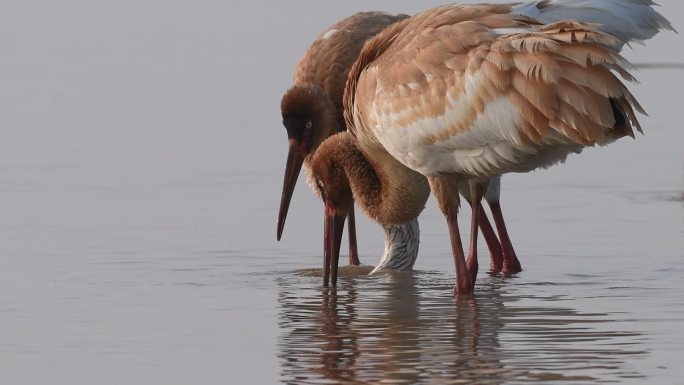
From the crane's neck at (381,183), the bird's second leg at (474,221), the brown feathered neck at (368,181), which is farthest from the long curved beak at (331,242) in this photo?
the bird's second leg at (474,221)

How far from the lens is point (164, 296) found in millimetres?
11828

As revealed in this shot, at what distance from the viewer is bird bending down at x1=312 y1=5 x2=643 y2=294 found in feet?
34.8

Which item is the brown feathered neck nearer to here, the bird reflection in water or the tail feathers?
the bird reflection in water

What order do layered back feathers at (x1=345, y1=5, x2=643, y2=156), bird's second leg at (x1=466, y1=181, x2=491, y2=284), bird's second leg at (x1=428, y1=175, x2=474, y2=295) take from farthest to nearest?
bird's second leg at (x1=466, y1=181, x2=491, y2=284)
bird's second leg at (x1=428, y1=175, x2=474, y2=295)
layered back feathers at (x1=345, y1=5, x2=643, y2=156)

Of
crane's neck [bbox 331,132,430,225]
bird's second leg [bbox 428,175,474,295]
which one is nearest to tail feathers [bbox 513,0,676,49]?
bird's second leg [bbox 428,175,474,295]

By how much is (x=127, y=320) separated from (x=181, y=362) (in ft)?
4.25

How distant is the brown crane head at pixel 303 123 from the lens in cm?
1347

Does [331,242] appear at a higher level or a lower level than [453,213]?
lower

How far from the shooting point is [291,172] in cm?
1380

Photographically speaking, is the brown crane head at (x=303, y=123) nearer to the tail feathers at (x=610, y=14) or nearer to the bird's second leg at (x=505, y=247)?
the bird's second leg at (x=505, y=247)

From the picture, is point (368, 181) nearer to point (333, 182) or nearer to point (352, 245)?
point (333, 182)

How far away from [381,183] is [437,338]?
117 inches

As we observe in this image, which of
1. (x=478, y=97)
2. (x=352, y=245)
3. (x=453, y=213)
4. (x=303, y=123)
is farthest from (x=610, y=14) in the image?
(x=352, y=245)

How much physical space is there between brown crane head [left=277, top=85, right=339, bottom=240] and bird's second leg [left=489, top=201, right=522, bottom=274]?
1.27 metres
